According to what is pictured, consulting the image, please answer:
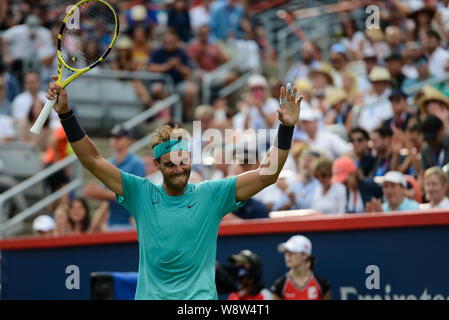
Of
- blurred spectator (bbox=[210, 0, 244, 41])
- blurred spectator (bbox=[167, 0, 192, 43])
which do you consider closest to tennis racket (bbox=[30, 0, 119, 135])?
blurred spectator (bbox=[167, 0, 192, 43])

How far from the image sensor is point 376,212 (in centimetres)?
755

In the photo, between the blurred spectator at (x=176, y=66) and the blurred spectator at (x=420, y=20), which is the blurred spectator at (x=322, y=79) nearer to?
the blurred spectator at (x=420, y=20)

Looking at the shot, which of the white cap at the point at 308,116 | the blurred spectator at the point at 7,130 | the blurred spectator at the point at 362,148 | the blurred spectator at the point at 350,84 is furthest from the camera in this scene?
the blurred spectator at the point at 7,130

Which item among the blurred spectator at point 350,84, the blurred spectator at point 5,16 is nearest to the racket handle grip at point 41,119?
the blurred spectator at point 350,84

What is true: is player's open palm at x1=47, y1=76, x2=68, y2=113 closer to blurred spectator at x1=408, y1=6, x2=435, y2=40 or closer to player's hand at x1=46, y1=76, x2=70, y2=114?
player's hand at x1=46, y1=76, x2=70, y2=114

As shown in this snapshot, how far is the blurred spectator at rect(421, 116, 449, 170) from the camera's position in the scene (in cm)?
787

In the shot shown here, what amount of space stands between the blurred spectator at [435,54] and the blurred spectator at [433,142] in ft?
A: 9.08

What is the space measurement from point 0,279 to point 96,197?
1635 millimetres

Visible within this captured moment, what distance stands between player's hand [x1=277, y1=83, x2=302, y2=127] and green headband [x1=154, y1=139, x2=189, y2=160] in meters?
0.61

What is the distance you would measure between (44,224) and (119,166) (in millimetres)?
1480

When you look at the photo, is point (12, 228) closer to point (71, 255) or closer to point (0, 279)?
point (0, 279)

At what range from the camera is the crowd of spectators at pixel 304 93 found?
27.0 feet

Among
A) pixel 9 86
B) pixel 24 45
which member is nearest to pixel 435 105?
pixel 9 86
